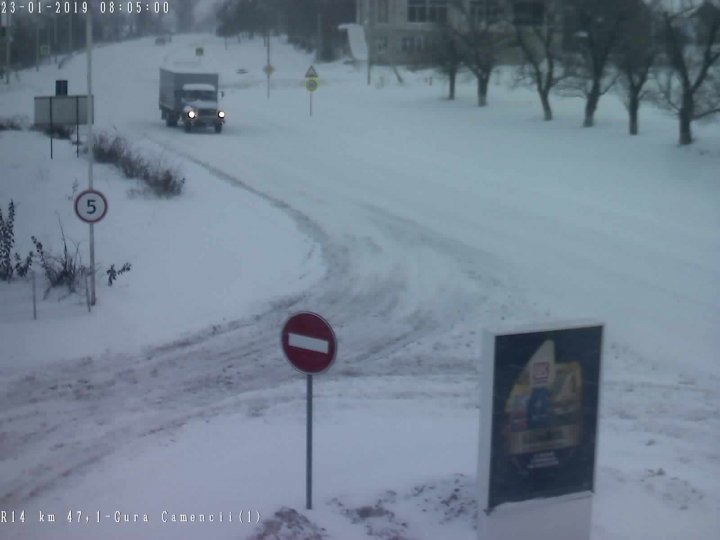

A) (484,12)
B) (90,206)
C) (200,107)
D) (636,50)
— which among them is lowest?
(90,206)

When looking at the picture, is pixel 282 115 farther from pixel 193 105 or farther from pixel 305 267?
pixel 305 267

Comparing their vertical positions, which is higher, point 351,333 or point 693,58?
point 693,58

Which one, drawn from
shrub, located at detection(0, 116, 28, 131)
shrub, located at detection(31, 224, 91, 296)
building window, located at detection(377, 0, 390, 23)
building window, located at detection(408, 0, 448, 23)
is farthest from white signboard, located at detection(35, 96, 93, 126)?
building window, located at detection(377, 0, 390, 23)

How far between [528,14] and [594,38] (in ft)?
16.0

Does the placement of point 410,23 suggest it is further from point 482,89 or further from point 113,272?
point 113,272

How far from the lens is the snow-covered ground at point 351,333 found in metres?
7.49

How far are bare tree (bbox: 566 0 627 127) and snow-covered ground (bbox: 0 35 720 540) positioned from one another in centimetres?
465

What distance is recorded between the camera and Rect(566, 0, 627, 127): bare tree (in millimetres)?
32000

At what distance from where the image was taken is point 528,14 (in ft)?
122

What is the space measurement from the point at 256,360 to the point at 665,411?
4190 mm

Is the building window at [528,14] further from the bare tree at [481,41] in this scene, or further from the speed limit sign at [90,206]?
the speed limit sign at [90,206]

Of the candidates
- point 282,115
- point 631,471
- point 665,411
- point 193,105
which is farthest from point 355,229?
point 282,115

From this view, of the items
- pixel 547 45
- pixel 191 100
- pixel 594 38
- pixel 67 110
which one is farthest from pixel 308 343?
pixel 191 100

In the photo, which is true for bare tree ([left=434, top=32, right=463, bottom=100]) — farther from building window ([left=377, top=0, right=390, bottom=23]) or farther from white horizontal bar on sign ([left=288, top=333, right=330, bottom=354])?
white horizontal bar on sign ([left=288, top=333, right=330, bottom=354])
